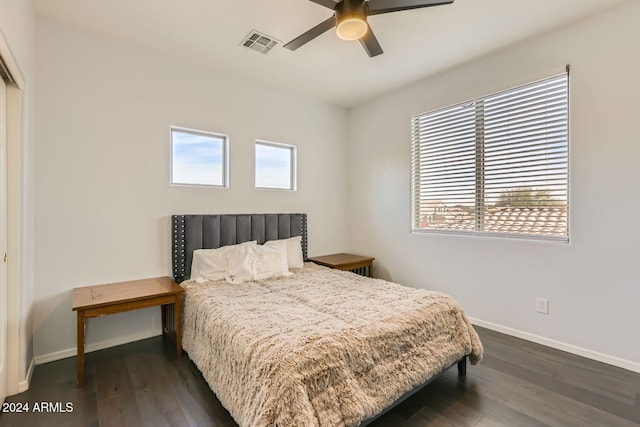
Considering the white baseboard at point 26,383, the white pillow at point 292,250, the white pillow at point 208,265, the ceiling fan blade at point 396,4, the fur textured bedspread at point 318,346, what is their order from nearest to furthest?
1. the fur textured bedspread at point 318,346
2. the ceiling fan blade at point 396,4
3. the white baseboard at point 26,383
4. the white pillow at point 208,265
5. the white pillow at point 292,250

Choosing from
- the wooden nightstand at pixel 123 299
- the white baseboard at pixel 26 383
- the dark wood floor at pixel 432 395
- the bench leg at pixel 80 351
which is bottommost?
the dark wood floor at pixel 432 395

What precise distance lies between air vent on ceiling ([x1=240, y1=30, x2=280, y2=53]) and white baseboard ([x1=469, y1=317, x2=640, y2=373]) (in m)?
3.44

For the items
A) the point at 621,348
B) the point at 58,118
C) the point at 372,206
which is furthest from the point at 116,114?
the point at 621,348

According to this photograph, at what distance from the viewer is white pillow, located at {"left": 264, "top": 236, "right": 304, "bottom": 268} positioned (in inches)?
142

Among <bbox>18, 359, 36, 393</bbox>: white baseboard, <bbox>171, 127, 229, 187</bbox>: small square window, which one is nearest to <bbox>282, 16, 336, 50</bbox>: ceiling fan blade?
<bbox>171, 127, 229, 187</bbox>: small square window

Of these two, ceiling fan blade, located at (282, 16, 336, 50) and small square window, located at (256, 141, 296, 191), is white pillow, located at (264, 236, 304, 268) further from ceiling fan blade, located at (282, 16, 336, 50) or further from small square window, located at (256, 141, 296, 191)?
ceiling fan blade, located at (282, 16, 336, 50)

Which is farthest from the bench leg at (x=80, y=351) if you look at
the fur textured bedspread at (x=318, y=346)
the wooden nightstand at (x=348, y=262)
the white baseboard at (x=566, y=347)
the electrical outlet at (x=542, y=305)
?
the electrical outlet at (x=542, y=305)

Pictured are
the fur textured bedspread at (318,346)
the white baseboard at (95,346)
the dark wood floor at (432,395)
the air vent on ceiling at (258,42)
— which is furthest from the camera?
the air vent on ceiling at (258,42)

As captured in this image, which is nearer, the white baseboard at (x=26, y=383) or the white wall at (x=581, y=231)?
the white baseboard at (x=26, y=383)

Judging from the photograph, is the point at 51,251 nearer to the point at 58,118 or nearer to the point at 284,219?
the point at 58,118

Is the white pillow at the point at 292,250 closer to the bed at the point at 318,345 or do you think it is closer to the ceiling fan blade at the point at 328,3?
the bed at the point at 318,345

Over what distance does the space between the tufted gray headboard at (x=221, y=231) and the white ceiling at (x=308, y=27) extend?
65.3 inches

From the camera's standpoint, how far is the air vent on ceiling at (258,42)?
107 inches

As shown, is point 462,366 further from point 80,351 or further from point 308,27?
point 308,27
